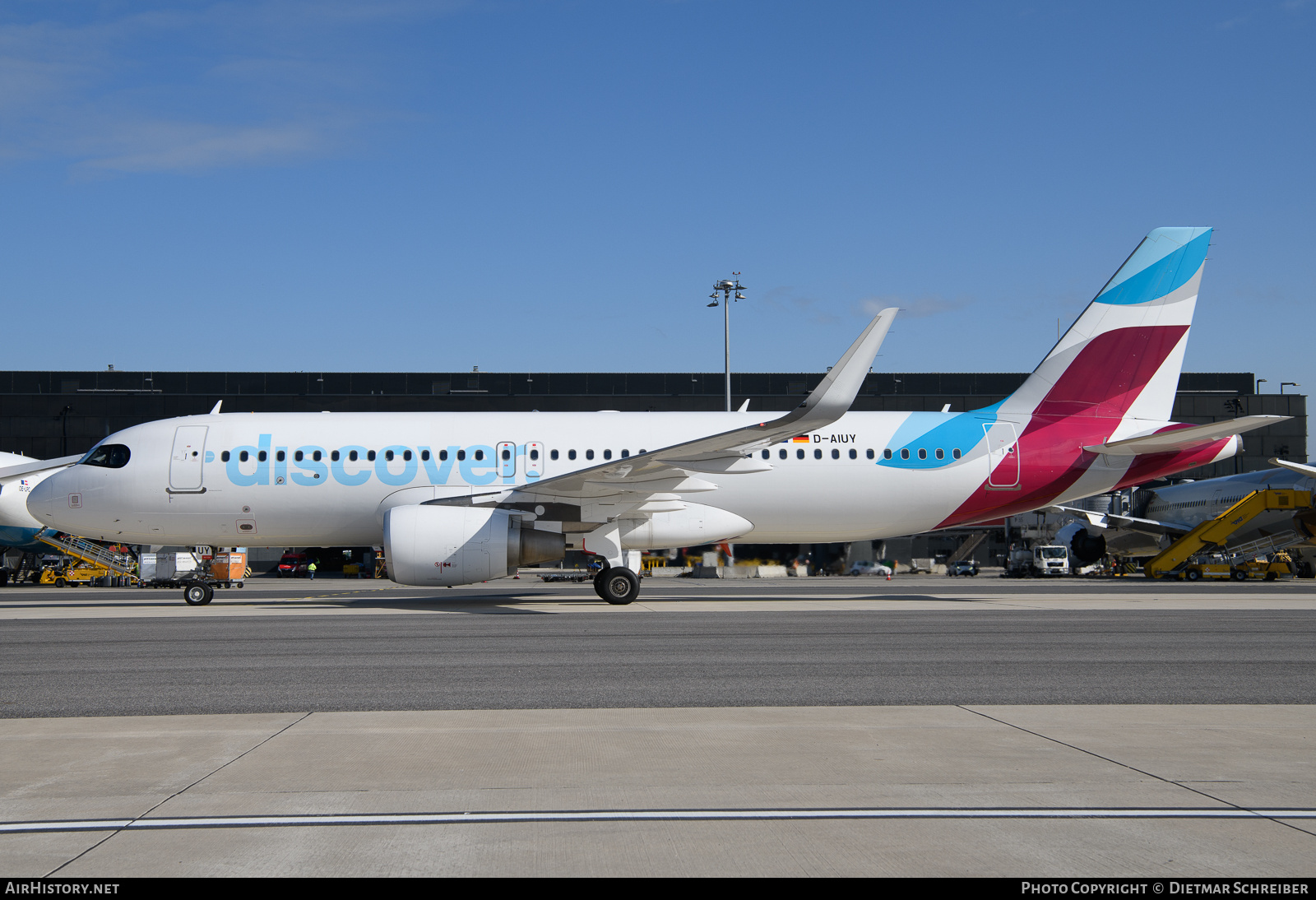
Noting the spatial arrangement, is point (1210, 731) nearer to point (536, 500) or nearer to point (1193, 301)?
point (536, 500)

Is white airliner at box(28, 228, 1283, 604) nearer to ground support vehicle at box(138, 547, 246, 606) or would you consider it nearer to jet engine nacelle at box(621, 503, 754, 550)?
jet engine nacelle at box(621, 503, 754, 550)

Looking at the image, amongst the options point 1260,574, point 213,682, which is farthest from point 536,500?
point 1260,574

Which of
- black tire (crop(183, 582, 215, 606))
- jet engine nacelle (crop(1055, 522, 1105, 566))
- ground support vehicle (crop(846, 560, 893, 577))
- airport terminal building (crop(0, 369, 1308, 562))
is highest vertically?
airport terminal building (crop(0, 369, 1308, 562))

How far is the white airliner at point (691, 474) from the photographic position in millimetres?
20641

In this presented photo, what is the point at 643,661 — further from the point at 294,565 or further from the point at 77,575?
the point at 294,565

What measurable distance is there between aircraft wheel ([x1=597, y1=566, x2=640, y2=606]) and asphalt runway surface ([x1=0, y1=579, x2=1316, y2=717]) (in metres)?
1.99

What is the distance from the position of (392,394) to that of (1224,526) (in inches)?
1765

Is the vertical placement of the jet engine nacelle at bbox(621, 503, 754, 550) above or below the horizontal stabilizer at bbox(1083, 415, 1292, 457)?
below

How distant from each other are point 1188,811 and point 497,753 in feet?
12.9

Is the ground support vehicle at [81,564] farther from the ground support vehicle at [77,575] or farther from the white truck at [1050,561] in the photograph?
the white truck at [1050,561]

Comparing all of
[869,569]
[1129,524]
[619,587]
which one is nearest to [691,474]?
[619,587]

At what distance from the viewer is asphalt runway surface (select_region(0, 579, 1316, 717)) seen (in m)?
8.77

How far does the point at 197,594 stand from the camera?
20.6 meters

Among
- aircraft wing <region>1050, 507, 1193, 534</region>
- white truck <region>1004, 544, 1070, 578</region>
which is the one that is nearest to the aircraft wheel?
aircraft wing <region>1050, 507, 1193, 534</region>
